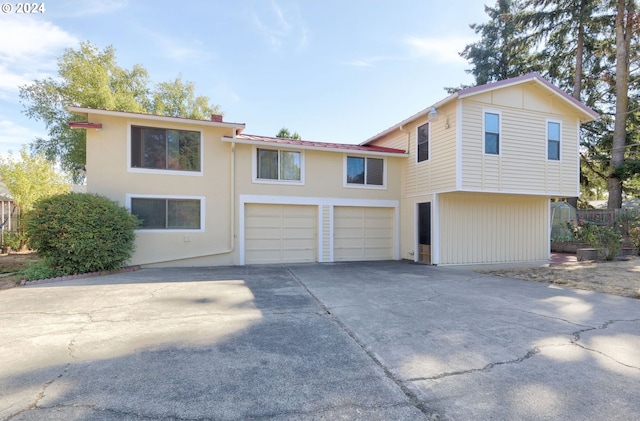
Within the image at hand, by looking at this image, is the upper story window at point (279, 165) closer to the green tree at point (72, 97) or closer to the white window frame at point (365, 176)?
the white window frame at point (365, 176)

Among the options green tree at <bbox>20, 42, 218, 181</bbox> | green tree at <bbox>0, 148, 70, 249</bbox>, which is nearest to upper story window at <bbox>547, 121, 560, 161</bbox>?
green tree at <bbox>0, 148, 70, 249</bbox>

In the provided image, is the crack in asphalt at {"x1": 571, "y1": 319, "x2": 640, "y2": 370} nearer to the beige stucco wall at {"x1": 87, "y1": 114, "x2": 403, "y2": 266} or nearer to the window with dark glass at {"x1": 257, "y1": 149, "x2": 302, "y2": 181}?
the beige stucco wall at {"x1": 87, "y1": 114, "x2": 403, "y2": 266}

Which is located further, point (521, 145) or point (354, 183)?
point (354, 183)

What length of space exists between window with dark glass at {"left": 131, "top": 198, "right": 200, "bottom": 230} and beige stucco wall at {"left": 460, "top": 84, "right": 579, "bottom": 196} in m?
8.10

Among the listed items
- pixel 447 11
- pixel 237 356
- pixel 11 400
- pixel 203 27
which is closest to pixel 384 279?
pixel 237 356

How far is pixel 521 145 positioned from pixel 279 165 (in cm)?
771

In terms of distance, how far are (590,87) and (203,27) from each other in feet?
66.8

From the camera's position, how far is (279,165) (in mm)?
10688

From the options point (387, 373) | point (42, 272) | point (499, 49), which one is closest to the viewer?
point (387, 373)

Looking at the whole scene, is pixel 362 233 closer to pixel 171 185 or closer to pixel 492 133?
pixel 492 133

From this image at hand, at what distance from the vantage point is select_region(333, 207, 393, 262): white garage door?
1138 centimetres

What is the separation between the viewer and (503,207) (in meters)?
11.1

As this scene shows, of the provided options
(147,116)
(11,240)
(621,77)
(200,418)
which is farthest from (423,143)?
(11,240)

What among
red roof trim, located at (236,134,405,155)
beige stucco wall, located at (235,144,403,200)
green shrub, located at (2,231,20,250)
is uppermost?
red roof trim, located at (236,134,405,155)
